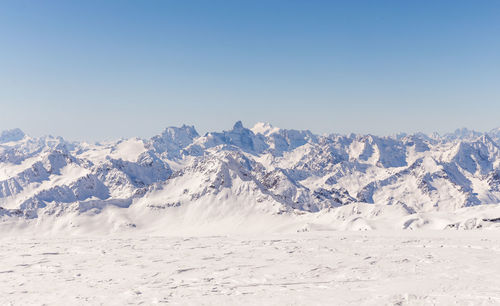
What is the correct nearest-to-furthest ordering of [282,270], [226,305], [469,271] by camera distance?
1. [226,305]
2. [469,271]
3. [282,270]

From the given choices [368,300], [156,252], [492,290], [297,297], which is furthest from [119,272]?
[492,290]

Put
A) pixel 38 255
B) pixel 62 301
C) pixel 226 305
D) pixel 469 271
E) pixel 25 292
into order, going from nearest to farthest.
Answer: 1. pixel 226 305
2. pixel 62 301
3. pixel 25 292
4. pixel 469 271
5. pixel 38 255

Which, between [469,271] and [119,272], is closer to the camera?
[469,271]

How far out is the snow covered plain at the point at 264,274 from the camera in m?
25.7

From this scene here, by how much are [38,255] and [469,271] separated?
45.2m

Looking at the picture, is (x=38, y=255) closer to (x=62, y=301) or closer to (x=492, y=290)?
(x=62, y=301)

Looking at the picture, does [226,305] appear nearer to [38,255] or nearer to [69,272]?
[69,272]

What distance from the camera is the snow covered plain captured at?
25.7 meters

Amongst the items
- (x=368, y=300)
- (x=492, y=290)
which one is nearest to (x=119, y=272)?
(x=368, y=300)

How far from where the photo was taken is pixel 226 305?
24.2 metres

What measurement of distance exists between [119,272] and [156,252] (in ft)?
36.1

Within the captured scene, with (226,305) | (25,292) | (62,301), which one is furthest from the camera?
(25,292)

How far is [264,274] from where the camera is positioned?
105 feet

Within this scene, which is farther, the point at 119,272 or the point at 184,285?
the point at 119,272
